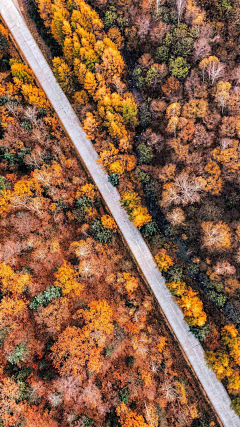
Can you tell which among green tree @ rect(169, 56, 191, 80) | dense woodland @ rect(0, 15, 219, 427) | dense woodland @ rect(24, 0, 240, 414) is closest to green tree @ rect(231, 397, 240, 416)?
dense woodland @ rect(24, 0, 240, 414)

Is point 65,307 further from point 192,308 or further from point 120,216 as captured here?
point 192,308

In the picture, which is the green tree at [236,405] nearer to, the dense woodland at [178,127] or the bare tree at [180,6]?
the dense woodland at [178,127]

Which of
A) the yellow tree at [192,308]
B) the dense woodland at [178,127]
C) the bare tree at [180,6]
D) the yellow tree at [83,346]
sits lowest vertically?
the yellow tree at [192,308]

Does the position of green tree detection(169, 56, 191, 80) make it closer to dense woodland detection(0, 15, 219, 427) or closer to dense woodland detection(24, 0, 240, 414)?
dense woodland detection(24, 0, 240, 414)

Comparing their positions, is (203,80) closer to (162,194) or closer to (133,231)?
(162,194)

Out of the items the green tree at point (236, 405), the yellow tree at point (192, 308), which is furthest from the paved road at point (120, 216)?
the yellow tree at point (192, 308)

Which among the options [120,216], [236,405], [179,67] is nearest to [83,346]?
[120,216]
